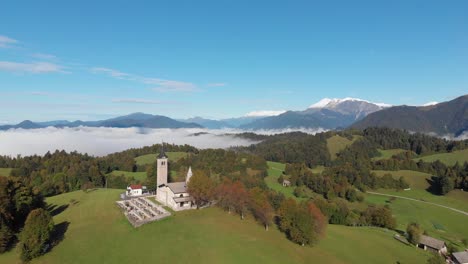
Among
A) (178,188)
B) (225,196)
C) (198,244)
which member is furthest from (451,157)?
(198,244)

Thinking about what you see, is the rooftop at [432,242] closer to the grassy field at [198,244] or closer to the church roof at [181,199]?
the grassy field at [198,244]

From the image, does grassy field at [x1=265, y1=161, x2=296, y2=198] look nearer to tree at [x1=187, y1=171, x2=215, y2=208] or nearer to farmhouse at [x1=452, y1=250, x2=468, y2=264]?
tree at [x1=187, y1=171, x2=215, y2=208]

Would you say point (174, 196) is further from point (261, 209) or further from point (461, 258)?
point (461, 258)

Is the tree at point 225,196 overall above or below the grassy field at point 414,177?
above

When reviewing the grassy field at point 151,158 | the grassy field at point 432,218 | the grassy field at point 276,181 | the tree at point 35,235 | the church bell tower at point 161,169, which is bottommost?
the grassy field at point 432,218

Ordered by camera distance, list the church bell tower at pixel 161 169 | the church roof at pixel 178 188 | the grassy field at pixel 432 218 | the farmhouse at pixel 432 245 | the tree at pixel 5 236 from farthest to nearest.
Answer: the grassy field at pixel 432 218
the church bell tower at pixel 161 169
the church roof at pixel 178 188
the farmhouse at pixel 432 245
the tree at pixel 5 236

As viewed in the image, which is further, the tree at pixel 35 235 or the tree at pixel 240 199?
the tree at pixel 240 199

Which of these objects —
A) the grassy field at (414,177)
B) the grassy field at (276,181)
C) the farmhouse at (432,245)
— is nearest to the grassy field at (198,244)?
the farmhouse at (432,245)
